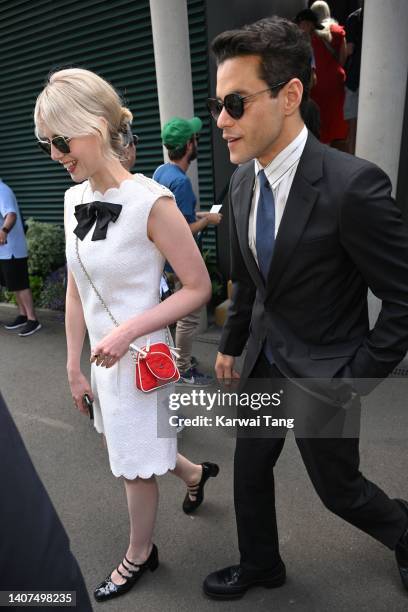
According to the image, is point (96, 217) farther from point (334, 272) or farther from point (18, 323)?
point (18, 323)

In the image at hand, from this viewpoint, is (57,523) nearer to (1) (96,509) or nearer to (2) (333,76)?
(1) (96,509)

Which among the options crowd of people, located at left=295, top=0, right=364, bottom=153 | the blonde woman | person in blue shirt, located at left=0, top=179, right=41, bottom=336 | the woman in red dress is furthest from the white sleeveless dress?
person in blue shirt, located at left=0, top=179, right=41, bottom=336

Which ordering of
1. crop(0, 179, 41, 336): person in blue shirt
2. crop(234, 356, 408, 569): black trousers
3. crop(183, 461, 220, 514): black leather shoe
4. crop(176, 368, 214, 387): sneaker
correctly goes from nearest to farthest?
crop(234, 356, 408, 569): black trousers → crop(183, 461, 220, 514): black leather shoe → crop(176, 368, 214, 387): sneaker → crop(0, 179, 41, 336): person in blue shirt

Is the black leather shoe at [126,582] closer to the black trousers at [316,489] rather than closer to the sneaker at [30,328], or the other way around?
the black trousers at [316,489]

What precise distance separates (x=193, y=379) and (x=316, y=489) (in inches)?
87.3

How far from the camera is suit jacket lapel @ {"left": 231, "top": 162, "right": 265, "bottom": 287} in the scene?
1.79 meters

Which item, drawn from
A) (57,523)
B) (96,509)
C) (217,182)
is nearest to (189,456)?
(96,509)

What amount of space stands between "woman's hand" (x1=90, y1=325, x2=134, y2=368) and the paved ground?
1.28 metres

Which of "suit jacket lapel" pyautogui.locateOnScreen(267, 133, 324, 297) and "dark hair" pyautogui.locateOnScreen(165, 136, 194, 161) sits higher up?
"suit jacket lapel" pyautogui.locateOnScreen(267, 133, 324, 297)

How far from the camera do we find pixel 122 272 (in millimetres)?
1806

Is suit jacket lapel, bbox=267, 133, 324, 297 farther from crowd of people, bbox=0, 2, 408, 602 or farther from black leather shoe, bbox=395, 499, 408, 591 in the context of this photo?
black leather shoe, bbox=395, 499, 408, 591

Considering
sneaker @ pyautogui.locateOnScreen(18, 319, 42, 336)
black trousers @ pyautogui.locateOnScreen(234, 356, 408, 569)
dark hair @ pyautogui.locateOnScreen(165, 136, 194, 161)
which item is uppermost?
dark hair @ pyautogui.locateOnScreen(165, 136, 194, 161)

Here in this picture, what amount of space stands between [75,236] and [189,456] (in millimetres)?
1911

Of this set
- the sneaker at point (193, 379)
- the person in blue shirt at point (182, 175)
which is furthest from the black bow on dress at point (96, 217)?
the sneaker at point (193, 379)
